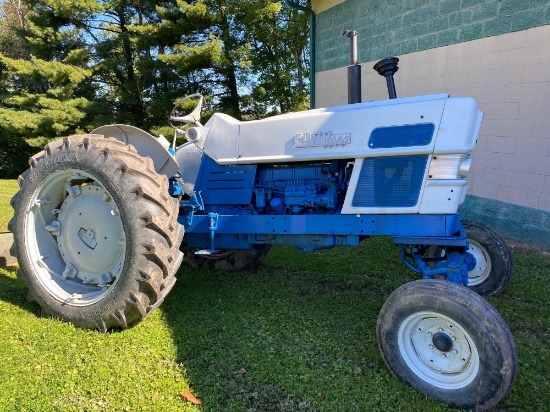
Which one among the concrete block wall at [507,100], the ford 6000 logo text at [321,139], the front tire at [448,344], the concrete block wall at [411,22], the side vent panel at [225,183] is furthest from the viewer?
the concrete block wall at [411,22]

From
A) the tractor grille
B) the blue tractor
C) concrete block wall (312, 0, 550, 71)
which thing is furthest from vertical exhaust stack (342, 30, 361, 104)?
concrete block wall (312, 0, 550, 71)

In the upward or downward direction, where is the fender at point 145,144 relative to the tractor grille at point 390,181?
upward

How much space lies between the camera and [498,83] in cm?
552

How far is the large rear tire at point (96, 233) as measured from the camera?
2721 millimetres

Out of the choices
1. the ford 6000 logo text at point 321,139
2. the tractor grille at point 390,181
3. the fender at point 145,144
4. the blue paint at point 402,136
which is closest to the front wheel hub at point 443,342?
the tractor grille at point 390,181

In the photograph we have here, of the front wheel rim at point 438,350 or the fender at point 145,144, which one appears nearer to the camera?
the front wheel rim at point 438,350

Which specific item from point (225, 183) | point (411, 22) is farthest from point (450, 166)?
point (411, 22)

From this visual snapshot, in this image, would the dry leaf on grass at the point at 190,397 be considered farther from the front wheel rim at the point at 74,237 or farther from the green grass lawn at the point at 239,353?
the front wheel rim at the point at 74,237

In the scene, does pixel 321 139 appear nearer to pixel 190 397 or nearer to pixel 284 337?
pixel 284 337

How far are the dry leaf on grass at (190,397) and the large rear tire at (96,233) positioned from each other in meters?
0.67

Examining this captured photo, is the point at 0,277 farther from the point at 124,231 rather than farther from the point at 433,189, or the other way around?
the point at 433,189

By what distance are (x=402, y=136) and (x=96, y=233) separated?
2.23 metres

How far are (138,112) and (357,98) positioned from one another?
14068mm

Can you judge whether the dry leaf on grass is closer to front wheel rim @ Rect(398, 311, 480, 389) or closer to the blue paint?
front wheel rim @ Rect(398, 311, 480, 389)
